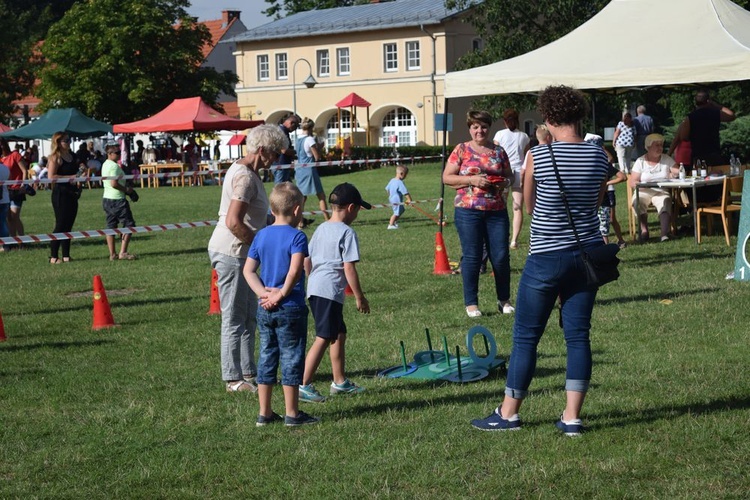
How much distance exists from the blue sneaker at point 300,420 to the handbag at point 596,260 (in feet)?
6.02

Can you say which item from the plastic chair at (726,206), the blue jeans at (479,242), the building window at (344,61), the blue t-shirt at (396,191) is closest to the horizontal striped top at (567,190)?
the blue jeans at (479,242)

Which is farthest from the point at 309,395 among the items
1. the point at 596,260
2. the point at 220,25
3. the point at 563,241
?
the point at 220,25

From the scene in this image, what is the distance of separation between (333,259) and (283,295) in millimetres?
756

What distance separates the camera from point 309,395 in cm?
704

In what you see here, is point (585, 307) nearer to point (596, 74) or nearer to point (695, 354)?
point (695, 354)

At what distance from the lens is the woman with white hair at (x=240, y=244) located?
23.1 feet

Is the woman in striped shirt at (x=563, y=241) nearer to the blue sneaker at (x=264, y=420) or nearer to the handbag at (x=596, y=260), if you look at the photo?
the handbag at (x=596, y=260)

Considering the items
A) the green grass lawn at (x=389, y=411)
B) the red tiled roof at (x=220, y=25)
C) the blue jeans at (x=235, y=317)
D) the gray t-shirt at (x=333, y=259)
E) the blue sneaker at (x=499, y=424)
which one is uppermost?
the red tiled roof at (x=220, y=25)

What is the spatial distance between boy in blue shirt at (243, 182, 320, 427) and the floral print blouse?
363 centimetres

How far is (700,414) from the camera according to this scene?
6273 mm

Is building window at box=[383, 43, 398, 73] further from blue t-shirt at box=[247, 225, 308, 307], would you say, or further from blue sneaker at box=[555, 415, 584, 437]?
blue sneaker at box=[555, 415, 584, 437]

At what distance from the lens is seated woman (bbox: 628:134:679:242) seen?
51.1 ft

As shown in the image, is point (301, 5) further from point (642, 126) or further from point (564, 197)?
point (564, 197)

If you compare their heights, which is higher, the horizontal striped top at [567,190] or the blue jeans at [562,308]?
the horizontal striped top at [567,190]
